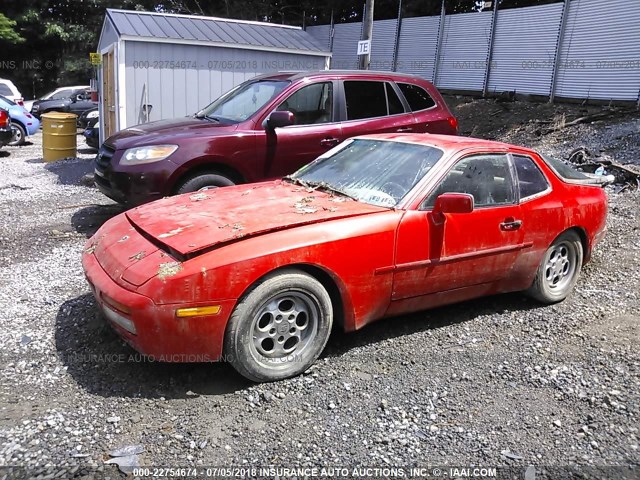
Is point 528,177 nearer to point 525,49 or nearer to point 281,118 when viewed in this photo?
point 281,118

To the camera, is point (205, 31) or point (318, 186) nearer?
point (318, 186)

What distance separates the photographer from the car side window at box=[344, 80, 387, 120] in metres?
6.96

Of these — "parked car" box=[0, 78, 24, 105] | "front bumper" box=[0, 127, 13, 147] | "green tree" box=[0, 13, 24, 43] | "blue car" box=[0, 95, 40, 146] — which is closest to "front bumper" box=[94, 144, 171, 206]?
"front bumper" box=[0, 127, 13, 147]

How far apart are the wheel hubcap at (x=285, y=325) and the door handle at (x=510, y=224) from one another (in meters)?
1.69

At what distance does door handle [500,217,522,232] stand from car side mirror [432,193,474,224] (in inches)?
22.1

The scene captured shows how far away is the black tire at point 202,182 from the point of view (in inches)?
241

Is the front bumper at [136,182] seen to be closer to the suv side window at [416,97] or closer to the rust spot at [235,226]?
the rust spot at [235,226]

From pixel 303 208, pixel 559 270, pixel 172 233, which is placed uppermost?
pixel 303 208

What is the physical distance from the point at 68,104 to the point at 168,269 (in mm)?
20598

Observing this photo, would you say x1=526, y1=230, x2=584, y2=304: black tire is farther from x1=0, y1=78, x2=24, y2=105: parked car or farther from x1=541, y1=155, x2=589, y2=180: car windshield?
x1=0, y1=78, x2=24, y2=105: parked car

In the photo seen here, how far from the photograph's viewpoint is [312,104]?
678 centimetres

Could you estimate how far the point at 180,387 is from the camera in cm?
338

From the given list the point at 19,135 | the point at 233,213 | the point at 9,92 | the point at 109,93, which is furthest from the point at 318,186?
the point at 9,92

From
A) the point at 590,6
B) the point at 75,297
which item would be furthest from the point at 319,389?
the point at 590,6
